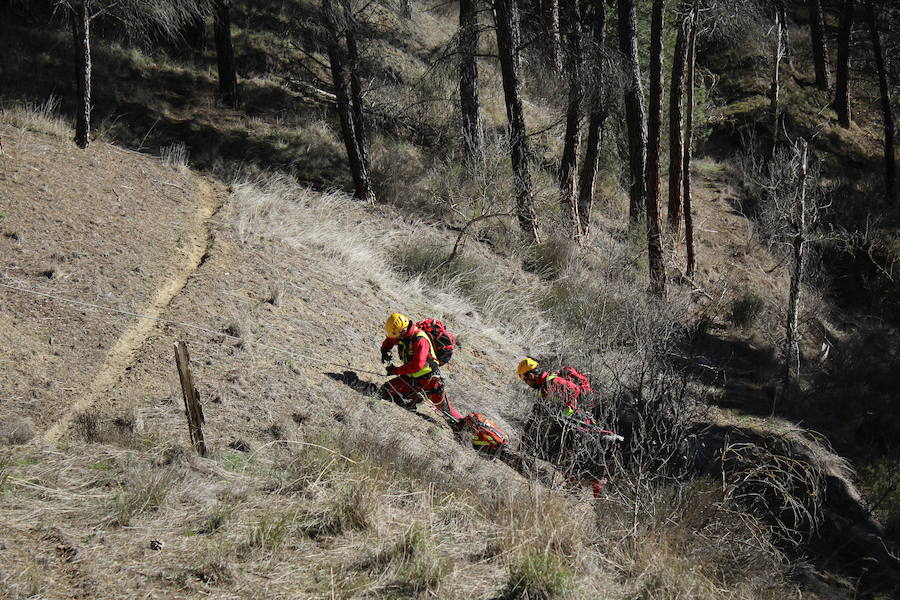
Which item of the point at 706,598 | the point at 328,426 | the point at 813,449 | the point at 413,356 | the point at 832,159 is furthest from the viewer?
the point at 832,159

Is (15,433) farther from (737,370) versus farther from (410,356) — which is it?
(737,370)

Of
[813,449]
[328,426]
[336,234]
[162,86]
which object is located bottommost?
[813,449]

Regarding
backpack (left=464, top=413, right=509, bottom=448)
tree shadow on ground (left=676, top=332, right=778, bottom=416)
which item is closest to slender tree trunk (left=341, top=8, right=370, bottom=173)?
tree shadow on ground (left=676, top=332, right=778, bottom=416)

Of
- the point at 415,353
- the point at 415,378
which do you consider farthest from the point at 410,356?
the point at 415,378

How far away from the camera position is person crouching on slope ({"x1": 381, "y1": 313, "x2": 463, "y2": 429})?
27.9 feet

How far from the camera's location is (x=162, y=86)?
1928 cm

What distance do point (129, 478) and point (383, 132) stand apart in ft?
54.5

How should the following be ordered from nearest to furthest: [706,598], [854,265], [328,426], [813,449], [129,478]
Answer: [706,598]
[129,478]
[328,426]
[813,449]
[854,265]

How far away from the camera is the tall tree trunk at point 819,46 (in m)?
31.8

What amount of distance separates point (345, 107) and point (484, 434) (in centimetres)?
914

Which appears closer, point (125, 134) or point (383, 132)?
point (125, 134)

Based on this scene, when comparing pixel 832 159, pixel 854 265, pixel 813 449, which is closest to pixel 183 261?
pixel 813 449

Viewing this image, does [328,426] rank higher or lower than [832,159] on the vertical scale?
lower

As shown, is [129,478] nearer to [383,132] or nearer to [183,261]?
[183,261]
